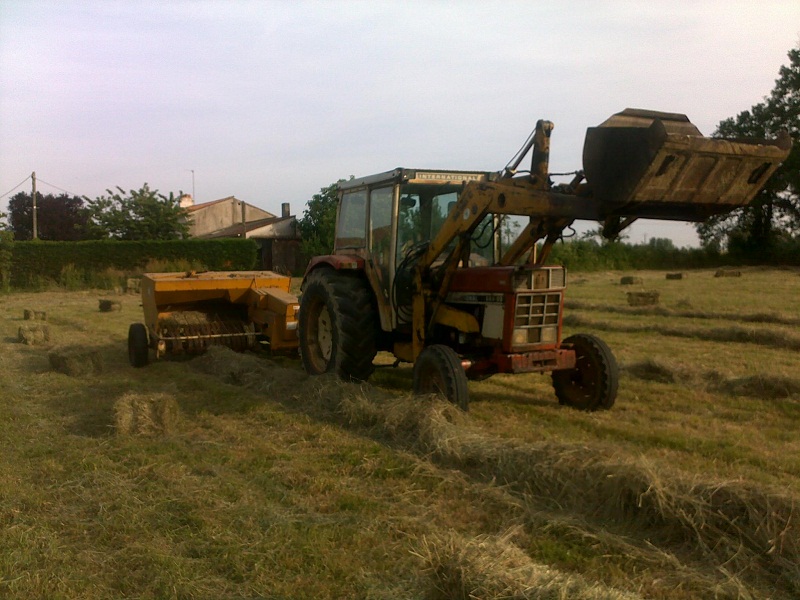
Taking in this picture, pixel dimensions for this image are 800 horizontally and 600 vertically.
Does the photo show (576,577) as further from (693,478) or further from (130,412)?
(130,412)

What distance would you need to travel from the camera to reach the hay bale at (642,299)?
15625 mm

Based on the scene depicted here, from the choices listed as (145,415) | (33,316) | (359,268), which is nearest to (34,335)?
(33,316)

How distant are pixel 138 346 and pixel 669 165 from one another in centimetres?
681

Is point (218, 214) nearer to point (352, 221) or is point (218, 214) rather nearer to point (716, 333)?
point (716, 333)

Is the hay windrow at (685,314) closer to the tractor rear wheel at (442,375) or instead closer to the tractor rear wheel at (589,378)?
the tractor rear wheel at (589,378)

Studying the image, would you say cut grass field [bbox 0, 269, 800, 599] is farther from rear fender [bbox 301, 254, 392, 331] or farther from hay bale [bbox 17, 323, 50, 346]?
hay bale [bbox 17, 323, 50, 346]

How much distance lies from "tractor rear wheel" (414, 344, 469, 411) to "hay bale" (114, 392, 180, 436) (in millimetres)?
2066

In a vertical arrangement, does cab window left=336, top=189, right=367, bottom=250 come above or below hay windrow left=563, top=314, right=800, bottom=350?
above

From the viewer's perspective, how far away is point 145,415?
19.3ft

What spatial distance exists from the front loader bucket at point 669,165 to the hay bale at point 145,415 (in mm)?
3665

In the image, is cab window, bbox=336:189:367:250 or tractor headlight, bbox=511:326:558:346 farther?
cab window, bbox=336:189:367:250

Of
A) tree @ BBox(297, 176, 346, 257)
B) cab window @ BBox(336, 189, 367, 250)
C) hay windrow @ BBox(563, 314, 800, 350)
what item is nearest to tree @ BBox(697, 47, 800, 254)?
tree @ BBox(297, 176, 346, 257)

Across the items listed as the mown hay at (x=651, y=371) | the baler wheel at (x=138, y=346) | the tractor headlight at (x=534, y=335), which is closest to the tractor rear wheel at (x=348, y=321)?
the tractor headlight at (x=534, y=335)

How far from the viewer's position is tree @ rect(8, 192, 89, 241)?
45.3m
